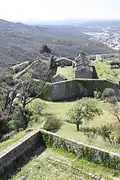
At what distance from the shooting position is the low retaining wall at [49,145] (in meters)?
11.2

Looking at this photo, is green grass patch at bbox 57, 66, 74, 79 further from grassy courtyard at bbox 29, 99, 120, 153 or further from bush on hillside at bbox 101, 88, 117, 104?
grassy courtyard at bbox 29, 99, 120, 153

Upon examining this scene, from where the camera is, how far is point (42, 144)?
42.8 feet

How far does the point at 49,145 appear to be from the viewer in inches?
507

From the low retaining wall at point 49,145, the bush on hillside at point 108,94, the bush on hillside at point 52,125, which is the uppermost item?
the low retaining wall at point 49,145

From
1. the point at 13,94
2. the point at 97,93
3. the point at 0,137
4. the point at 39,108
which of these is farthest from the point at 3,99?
the point at 97,93

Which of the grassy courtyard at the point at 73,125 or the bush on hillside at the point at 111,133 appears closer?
the grassy courtyard at the point at 73,125

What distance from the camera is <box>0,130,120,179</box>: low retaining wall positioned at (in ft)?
36.9

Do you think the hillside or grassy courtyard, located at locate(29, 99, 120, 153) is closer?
grassy courtyard, located at locate(29, 99, 120, 153)

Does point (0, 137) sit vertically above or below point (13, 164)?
below

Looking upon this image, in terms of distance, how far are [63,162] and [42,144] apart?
171 centimetres

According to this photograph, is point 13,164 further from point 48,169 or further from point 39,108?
point 39,108

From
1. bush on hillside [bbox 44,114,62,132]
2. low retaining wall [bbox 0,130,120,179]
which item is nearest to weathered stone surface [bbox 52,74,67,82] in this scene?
bush on hillside [bbox 44,114,62,132]

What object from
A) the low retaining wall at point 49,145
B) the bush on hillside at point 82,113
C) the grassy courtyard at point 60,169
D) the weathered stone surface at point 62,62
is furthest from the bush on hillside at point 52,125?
the weathered stone surface at point 62,62

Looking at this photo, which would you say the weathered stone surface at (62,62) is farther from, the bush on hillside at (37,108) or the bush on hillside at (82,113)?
the bush on hillside at (82,113)
